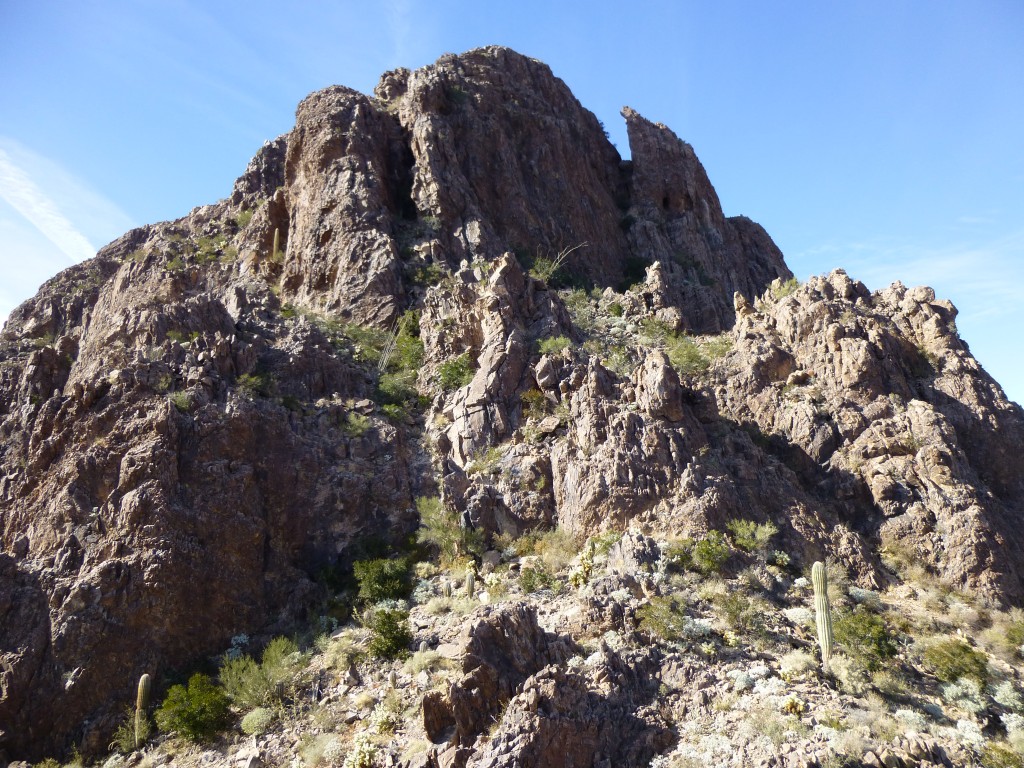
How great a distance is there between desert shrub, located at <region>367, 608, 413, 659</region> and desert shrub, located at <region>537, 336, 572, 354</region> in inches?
420

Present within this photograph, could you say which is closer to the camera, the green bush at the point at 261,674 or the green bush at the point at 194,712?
the green bush at the point at 194,712

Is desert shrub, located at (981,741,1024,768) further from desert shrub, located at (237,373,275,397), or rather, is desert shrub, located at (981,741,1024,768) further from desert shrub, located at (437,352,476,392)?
desert shrub, located at (237,373,275,397)

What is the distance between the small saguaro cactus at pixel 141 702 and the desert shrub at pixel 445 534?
761 centimetres

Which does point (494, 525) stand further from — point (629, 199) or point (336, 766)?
point (629, 199)

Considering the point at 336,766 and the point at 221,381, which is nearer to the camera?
the point at 336,766

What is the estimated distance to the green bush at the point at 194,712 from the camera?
15.9 m

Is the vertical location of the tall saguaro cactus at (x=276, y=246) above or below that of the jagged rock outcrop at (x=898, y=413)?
above

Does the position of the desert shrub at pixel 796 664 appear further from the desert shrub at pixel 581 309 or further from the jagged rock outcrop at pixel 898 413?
the desert shrub at pixel 581 309

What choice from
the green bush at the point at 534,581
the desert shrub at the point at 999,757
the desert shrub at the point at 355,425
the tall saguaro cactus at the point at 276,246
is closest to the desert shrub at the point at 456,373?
the desert shrub at the point at 355,425

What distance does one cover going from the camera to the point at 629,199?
46.7 metres

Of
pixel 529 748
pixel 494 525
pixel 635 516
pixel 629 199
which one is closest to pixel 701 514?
pixel 635 516

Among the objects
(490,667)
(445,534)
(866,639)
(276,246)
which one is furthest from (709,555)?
(276,246)

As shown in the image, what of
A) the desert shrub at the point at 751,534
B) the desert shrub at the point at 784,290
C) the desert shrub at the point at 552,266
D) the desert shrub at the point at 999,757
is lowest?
the desert shrub at the point at 999,757

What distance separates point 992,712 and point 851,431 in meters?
9.53
